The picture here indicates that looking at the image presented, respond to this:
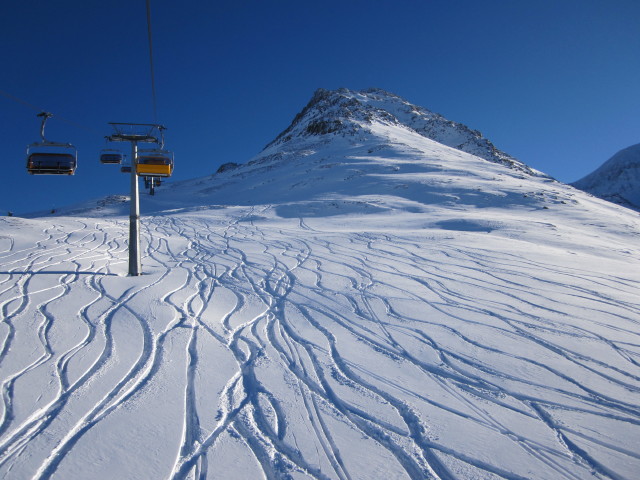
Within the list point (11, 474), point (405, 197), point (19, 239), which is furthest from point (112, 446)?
point (405, 197)

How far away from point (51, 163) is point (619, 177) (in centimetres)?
15058

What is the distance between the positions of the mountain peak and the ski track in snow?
45.2m

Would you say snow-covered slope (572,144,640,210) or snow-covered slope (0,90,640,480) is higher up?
snow-covered slope (572,144,640,210)


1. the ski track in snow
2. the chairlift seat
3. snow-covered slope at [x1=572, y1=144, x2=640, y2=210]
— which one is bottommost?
the ski track in snow

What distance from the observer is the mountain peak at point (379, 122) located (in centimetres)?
5628

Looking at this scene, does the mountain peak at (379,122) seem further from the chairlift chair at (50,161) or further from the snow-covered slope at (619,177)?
the snow-covered slope at (619,177)

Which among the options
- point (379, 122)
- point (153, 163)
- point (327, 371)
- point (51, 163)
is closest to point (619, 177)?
point (379, 122)

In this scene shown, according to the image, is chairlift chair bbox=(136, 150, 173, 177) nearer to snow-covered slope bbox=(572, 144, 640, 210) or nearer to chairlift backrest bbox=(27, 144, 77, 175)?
chairlift backrest bbox=(27, 144, 77, 175)

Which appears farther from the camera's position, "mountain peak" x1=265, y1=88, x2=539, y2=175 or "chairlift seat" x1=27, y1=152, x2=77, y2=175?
"mountain peak" x1=265, y1=88, x2=539, y2=175

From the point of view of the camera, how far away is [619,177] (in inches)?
4636

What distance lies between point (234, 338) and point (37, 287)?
463cm

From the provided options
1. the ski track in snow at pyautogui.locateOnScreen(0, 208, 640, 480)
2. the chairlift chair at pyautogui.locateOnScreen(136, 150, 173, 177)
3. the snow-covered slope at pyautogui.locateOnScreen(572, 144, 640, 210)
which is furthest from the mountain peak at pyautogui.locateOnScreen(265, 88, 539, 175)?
the snow-covered slope at pyautogui.locateOnScreen(572, 144, 640, 210)

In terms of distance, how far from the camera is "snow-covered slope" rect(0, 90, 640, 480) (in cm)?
318

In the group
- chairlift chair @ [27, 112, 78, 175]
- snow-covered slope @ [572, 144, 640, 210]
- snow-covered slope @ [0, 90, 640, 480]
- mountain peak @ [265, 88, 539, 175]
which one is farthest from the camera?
snow-covered slope @ [572, 144, 640, 210]
